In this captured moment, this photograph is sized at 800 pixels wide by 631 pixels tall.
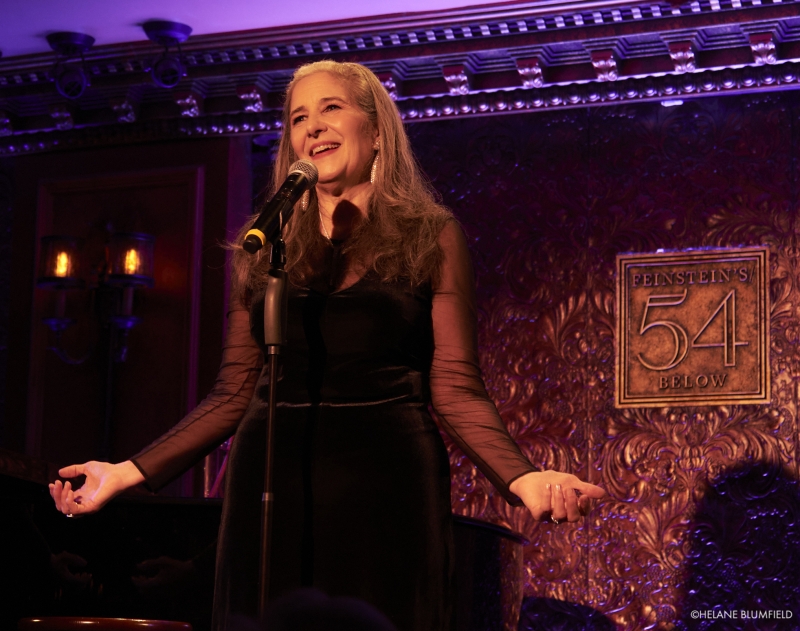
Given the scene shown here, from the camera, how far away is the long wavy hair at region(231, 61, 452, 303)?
75.8 inches

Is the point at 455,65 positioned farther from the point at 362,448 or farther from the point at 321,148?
the point at 362,448

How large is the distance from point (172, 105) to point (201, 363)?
47.5 inches

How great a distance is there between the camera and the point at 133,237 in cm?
508

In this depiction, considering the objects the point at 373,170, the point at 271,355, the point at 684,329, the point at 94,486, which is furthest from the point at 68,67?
the point at 271,355

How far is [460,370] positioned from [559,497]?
13.5 inches

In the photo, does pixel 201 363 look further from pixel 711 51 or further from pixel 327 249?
pixel 327 249

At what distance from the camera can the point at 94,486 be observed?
5.99 feet

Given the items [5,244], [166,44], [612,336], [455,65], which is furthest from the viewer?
[5,244]

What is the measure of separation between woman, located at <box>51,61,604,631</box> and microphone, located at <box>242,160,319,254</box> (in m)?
0.18

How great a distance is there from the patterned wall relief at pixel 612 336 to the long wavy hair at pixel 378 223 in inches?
109

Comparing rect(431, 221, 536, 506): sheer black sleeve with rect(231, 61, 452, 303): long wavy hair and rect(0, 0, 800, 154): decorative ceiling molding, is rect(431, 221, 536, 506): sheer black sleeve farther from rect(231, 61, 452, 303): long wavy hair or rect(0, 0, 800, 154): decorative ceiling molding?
rect(0, 0, 800, 154): decorative ceiling molding

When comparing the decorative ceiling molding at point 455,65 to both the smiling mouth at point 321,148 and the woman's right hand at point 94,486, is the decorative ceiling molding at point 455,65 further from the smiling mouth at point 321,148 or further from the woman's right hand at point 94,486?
the woman's right hand at point 94,486

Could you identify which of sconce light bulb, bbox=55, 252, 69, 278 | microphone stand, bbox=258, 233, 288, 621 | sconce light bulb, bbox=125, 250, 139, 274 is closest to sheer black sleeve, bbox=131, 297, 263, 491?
microphone stand, bbox=258, 233, 288, 621

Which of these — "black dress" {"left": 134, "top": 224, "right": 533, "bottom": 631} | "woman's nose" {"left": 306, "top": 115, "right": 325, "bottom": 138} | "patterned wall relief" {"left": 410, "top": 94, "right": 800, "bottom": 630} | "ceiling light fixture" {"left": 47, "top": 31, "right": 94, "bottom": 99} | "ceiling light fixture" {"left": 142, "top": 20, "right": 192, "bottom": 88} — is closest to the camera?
"black dress" {"left": 134, "top": 224, "right": 533, "bottom": 631}
